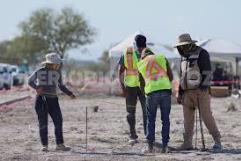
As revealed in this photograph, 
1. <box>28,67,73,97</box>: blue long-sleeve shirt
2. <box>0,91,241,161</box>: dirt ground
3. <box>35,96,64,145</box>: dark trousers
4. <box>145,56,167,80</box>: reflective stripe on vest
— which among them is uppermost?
<box>145,56,167,80</box>: reflective stripe on vest

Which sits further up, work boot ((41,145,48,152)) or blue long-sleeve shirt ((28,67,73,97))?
blue long-sleeve shirt ((28,67,73,97))

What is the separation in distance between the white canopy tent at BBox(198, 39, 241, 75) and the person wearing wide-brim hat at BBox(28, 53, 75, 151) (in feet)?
65.5

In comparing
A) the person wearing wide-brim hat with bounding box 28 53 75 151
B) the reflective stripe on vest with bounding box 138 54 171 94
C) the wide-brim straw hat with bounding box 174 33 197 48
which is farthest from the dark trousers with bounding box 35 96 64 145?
the wide-brim straw hat with bounding box 174 33 197 48

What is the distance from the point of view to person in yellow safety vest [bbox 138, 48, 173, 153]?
11219 millimetres

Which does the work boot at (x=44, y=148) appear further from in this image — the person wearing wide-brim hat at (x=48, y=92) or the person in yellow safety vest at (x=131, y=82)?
the person in yellow safety vest at (x=131, y=82)

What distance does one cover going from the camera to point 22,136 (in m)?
13.9

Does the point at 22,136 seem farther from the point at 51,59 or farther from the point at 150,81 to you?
the point at 150,81

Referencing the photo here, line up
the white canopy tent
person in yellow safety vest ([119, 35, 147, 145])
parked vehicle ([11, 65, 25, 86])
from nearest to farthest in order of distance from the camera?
person in yellow safety vest ([119, 35, 147, 145])
the white canopy tent
parked vehicle ([11, 65, 25, 86])

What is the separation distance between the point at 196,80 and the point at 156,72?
2.34ft

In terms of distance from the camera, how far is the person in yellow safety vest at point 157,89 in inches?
442

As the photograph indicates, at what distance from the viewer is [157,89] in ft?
36.8

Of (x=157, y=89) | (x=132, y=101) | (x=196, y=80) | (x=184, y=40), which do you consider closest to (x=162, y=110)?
(x=157, y=89)

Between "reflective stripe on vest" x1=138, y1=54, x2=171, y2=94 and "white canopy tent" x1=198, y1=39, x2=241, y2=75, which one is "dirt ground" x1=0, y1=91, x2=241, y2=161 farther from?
"white canopy tent" x1=198, y1=39, x2=241, y2=75

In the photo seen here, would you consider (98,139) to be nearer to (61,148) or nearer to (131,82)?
(131,82)
